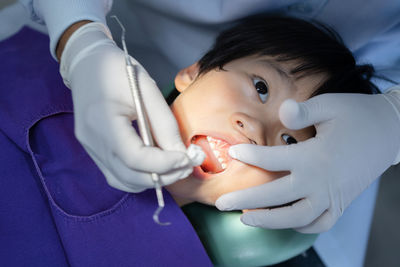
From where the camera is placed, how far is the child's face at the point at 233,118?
3.30 ft

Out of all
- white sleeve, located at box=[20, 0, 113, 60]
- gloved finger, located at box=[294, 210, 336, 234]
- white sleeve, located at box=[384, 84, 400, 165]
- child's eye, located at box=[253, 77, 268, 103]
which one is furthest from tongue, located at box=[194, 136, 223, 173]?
white sleeve, located at box=[384, 84, 400, 165]

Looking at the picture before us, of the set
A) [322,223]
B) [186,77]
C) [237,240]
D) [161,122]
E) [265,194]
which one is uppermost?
[161,122]

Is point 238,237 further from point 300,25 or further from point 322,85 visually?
point 300,25

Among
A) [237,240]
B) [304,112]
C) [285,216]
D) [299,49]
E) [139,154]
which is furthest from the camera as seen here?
[237,240]

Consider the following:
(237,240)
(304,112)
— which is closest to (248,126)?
(304,112)

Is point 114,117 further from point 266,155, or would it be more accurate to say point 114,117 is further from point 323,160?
point 323,160

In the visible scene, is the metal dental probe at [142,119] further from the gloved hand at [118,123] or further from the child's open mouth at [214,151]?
the child's open mouth at [214,151]

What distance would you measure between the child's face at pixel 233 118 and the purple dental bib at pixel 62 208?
147 mm

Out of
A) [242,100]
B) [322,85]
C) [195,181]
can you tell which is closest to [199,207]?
[195,181]

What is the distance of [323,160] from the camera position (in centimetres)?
99

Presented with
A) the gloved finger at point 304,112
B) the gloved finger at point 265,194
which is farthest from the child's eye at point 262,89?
the gloved finger at point 265,194

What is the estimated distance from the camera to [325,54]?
3.80 ft

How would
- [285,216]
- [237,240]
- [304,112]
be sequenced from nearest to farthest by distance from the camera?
[304,112], [285,216], [237,240]

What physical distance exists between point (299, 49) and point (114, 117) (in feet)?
2.12
